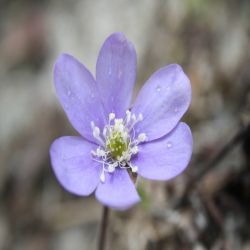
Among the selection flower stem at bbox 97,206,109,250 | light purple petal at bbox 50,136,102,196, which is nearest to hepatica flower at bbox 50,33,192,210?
light purple petal at bbox 50,136,102,196

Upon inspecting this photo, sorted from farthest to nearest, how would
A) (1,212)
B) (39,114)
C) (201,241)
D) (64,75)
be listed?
(39,114)
(1,212)
(201,241)
(64,75)

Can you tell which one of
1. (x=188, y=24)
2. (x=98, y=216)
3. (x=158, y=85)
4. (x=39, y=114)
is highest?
(x=158, y=85)

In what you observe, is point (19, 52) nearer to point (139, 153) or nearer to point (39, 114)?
point (39, 114)

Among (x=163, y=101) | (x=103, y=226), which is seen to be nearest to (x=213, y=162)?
(x=163, y=101)

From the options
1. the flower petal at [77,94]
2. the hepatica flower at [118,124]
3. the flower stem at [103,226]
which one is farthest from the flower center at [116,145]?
the flower stem at [103,226]

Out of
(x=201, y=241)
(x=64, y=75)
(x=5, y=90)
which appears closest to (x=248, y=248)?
(x=201, y=241)

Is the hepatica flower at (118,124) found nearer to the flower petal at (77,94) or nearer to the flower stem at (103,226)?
the flower petal at (77,94)

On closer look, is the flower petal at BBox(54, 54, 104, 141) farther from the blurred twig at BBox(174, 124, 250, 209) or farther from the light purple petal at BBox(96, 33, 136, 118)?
the blurred twig at BBox(174, 124, 250, 209)
